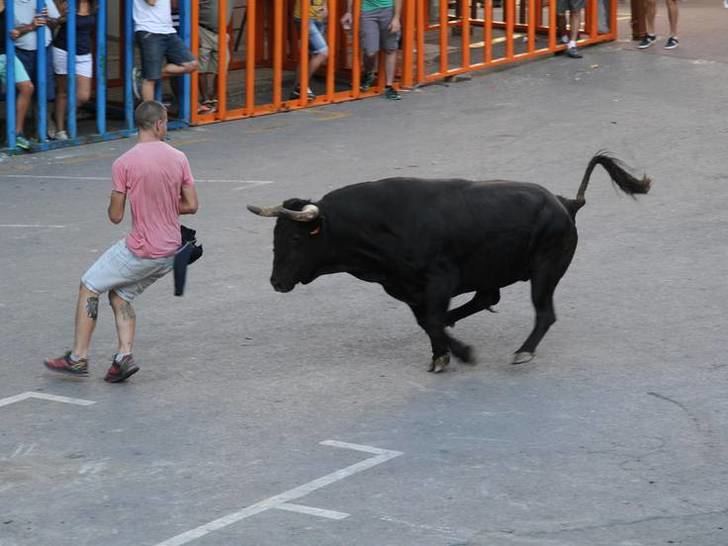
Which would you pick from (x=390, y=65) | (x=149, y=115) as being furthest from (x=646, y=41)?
(x=149, y=115)

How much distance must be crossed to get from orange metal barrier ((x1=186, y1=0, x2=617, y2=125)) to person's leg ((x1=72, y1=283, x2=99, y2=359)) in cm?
791

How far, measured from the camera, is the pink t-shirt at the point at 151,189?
834cm

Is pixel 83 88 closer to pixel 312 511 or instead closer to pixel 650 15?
pixel 650 15

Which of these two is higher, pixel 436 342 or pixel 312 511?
pixel 436 342

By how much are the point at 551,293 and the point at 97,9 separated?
7.73 meters

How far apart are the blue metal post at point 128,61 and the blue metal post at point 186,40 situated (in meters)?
0.62

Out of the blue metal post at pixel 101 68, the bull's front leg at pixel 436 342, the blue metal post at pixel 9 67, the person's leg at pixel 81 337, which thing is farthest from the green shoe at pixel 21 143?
the bull's front leg at pixel 436 342

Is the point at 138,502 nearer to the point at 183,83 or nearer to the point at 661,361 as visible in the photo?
the point at 661,361

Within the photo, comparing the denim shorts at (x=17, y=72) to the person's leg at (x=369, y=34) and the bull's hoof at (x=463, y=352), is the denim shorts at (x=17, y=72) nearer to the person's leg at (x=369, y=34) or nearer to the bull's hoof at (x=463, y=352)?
the person's leg at (x=369, y=34)

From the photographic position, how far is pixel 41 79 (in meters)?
14.9

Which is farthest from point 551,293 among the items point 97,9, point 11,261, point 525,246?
point 97,9

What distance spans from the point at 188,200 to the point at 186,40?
7819mm

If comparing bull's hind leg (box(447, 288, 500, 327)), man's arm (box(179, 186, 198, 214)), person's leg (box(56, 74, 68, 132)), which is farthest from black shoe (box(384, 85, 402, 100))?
man's arm (box(179, 186, 198, 214))

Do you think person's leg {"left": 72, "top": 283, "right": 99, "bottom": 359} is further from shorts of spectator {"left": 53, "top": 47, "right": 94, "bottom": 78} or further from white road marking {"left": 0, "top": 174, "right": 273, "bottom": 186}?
shorts of spectator {"left": 53, "top": 47, "right": 94, "bottom": 78}
